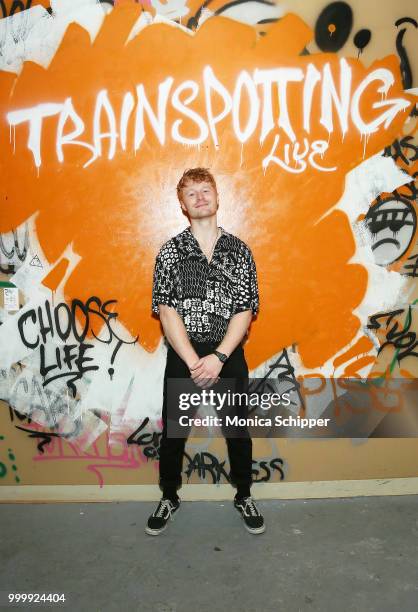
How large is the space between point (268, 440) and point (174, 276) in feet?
3.92

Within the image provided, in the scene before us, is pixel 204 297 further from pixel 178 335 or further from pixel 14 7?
pixel 14 7

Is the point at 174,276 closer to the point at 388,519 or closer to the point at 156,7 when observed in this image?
the point at 156,7

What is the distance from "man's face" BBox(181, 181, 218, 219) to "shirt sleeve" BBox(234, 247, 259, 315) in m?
0.29

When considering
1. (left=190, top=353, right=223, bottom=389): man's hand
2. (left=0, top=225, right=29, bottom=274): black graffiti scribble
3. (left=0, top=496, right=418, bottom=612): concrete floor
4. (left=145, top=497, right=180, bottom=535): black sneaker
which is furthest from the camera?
(left=0, top=225, right=29, bottom=274): black graffiti scribble

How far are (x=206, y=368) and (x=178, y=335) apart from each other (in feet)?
0.73

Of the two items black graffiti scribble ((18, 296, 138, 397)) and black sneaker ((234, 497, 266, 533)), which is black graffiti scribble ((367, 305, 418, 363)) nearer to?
black sneaker ((234, 497, 266, 533))

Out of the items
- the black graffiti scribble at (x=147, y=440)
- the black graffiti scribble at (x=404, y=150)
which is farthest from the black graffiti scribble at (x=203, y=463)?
the black graffiti scribble at (x=404, y=150)

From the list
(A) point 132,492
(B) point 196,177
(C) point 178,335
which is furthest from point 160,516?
(B) point 196,177

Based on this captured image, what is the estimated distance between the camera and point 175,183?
257cm

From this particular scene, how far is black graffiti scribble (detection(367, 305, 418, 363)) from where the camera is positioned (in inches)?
106

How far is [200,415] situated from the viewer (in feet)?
8.80

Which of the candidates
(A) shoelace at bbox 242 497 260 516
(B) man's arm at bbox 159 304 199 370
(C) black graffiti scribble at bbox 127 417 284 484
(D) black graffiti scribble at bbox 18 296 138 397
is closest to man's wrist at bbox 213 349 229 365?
(B) man's arm at bbox 159 304 199 370

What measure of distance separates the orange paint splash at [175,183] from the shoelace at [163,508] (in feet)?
2.92

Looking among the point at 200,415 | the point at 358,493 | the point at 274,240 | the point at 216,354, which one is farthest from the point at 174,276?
the point at 358,493
